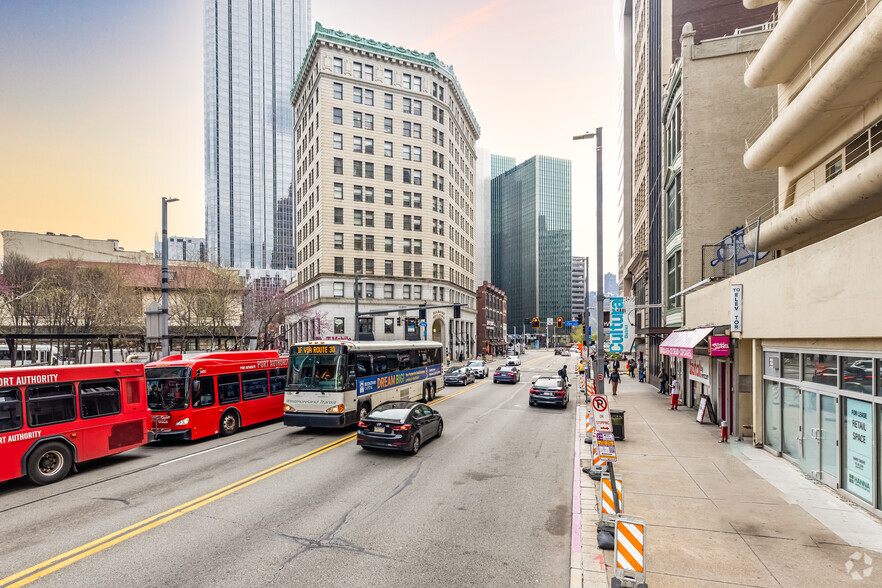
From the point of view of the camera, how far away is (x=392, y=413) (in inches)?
566

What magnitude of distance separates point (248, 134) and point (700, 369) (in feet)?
576

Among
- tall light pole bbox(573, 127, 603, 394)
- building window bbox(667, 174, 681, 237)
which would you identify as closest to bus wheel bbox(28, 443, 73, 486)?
tall light pole bbox(573, 127, 603, 394)

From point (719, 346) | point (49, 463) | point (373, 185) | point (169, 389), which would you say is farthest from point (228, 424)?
point (373, 185)

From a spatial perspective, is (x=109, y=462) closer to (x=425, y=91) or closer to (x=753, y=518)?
(x=753, y=518)

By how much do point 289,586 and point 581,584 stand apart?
423cm

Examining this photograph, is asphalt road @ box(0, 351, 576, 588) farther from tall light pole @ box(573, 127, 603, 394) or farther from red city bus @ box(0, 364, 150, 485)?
tall light pole @ box(573, 127, 603, 394)

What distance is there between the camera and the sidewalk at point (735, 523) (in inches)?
274

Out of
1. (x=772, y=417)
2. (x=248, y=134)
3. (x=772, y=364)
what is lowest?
(x=772, y=417)

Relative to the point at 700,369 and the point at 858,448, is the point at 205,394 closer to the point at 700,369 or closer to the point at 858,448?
the point at 858,448

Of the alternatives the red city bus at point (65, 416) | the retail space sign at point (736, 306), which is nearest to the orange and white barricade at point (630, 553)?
the retail space sign at point (736, 306)

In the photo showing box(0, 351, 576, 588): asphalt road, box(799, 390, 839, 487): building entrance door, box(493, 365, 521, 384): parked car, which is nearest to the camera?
box(0, 351, 576, 588): asphalt road

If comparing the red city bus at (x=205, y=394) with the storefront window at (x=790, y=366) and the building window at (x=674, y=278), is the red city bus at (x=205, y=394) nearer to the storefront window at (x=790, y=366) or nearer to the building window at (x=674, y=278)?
the storefront window at (x=790, y=366)

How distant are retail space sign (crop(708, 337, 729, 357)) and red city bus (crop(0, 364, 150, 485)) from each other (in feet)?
61.3

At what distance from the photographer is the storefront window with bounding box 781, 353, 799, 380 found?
12.4 metres
